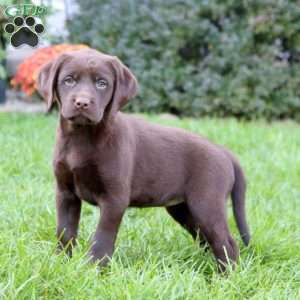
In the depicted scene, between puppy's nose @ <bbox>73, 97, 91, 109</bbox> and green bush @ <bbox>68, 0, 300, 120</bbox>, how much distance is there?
25.0ft

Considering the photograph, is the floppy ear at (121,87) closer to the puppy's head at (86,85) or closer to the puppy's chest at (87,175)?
the puppy's head at (86,85)

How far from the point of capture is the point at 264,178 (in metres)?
6.32

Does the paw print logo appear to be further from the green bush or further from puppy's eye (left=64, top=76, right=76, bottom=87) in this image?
the green bush

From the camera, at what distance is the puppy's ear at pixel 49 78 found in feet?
11.6

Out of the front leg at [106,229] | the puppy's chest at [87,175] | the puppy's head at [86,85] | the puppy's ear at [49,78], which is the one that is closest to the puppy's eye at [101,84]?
the puppy's head at [86,85]

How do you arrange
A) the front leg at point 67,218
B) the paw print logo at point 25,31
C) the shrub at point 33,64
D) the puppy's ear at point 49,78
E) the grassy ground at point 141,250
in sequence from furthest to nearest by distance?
the shrub at point 33,64
the paw print logo at point 25,31
the front leg at point 67,218
the puppy's ear at point 49,78
the grassy ground at point 141,250

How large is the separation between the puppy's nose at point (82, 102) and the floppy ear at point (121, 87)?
0.25 m

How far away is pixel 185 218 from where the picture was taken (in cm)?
427

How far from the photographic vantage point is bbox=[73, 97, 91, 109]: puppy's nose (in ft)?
11.0

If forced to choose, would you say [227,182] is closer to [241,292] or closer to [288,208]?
[241,292]

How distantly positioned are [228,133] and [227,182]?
3.92 meters

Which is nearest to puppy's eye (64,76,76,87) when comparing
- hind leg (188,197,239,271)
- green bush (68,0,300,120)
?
hind leg (188,197,239,271)

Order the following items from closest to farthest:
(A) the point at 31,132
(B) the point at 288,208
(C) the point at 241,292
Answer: (C) the point at 241,292 < (B) the point at 288,208 < (A) the point at 31,132

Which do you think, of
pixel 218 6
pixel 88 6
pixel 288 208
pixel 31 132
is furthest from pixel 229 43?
pixel 288 208
